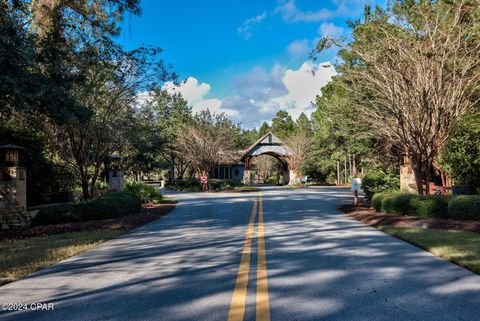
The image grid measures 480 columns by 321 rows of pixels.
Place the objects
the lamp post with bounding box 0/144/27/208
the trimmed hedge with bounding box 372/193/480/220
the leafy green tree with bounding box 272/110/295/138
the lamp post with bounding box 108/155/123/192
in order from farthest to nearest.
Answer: the leafy green tree with bounding box 272/110/295/138 → the lamp post with bounding box 108/155/123/192 → the lamp post with bounding box 0/144/27/208 → the trimmed hedge with bounding box 372/193/480/220

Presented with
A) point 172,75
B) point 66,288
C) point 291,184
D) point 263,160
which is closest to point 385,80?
point 172,75

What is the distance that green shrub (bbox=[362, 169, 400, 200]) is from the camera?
17630 mm

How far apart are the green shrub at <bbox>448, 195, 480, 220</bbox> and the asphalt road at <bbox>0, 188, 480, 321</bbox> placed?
11.4ft

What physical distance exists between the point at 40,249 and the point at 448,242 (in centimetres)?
834

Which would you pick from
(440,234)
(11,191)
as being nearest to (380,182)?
(440,234)

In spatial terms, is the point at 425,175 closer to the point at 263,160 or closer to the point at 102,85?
the point at 102,85

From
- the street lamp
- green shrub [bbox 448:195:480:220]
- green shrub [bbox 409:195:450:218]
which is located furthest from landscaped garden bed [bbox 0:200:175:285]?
green shrub [bbox 448:195:480:220]

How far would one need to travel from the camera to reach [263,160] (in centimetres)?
7188

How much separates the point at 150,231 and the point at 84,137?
791 centimetres

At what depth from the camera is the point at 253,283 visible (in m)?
4.91

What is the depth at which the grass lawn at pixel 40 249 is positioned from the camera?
5979 millimetres

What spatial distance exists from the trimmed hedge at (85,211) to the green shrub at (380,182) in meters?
11.3

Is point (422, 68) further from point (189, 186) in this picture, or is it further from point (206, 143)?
point (189, 186)

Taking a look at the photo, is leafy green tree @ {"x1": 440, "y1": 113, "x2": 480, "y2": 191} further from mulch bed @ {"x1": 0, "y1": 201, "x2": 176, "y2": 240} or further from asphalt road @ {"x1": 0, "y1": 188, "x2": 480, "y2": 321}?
mulch bed @ {"x1": 0, "y1": 201, "x2": 176, "y2": 240}
